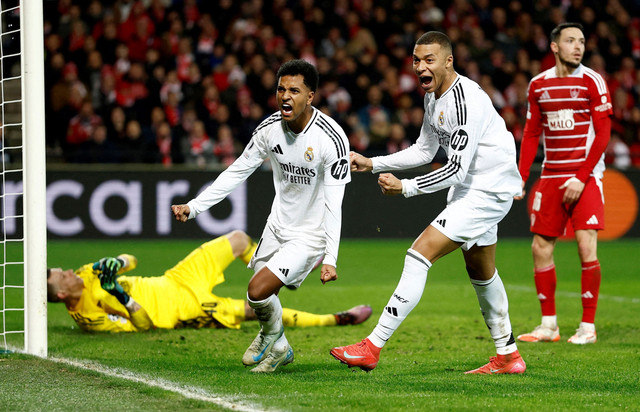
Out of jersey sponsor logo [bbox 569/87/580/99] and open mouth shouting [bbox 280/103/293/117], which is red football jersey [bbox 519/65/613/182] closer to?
jersey sponsor logo [bbox 569/87/580/99]

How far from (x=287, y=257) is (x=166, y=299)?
7.93 feet

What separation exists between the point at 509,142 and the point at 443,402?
1857 millimetres

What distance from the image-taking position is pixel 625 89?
63.0 feet

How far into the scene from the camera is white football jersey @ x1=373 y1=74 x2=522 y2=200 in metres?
5.70

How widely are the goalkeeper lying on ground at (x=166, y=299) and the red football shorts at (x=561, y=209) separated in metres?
1.77

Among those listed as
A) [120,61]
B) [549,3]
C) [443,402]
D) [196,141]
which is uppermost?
[549,3]

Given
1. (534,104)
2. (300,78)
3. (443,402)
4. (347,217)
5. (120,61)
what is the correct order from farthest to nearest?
1. (120,61)
2. (347,217)
3. (534,104)
4. (300,78)
5. (443,402)

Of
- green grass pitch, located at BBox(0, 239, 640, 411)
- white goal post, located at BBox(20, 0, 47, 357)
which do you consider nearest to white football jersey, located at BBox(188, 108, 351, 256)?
green grass pitch, located at BBox(0, 239, 640, 411)

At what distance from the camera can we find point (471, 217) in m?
5.83

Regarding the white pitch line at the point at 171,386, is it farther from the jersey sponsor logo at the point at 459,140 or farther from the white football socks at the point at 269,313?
the jersey sponsor logo at the point at 459,140

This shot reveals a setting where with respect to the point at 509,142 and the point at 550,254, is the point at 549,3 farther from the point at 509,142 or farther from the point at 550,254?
the point at 509,142

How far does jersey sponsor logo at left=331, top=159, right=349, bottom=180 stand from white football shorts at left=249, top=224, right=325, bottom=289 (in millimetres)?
493

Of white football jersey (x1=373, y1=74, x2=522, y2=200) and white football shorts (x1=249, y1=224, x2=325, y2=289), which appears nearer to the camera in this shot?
white football jersey (x1=373, y1=74, x2=522, y2=200)

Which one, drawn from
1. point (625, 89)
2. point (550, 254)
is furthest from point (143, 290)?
point (625, 89)
